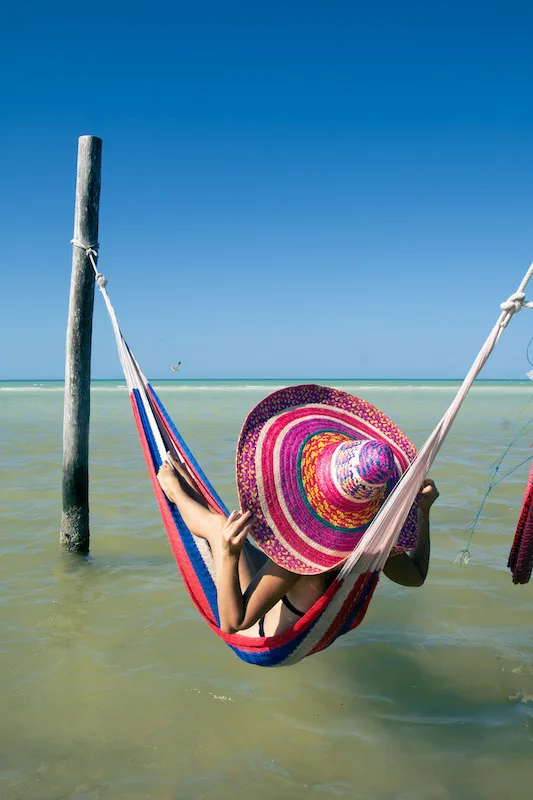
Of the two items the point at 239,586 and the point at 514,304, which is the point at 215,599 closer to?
the point at 239,586

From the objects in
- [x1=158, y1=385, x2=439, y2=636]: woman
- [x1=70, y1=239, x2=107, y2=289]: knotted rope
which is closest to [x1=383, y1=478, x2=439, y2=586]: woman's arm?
[x1=158, y1=385, x2=439, y2=636]: woman

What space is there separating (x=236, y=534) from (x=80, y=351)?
7.60 ft

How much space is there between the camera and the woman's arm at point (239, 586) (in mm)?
1674

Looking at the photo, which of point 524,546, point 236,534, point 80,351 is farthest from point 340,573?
point 80,351

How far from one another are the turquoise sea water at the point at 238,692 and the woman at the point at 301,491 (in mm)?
557

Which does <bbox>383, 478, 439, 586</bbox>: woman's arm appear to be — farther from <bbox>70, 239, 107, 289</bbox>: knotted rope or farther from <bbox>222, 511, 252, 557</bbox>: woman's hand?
<bbox>70, 239, 107, 289</bbox>: knotted rope

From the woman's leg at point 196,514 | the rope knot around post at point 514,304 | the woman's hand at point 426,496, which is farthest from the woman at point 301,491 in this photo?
the rope knot around post at point 514,304

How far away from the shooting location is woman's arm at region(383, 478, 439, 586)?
213 centimetres

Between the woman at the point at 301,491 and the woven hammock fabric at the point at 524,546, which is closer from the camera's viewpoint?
the woman at the point at 301,491

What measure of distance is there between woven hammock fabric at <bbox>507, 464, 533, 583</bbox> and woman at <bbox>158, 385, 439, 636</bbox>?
2.09 feet

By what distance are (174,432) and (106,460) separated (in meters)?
4.57

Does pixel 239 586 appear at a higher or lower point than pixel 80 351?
lower

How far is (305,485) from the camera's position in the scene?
5.62 feet

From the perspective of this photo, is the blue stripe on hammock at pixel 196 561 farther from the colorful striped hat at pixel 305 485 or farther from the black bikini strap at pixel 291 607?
the colorful striped hat at pixel 305 485
